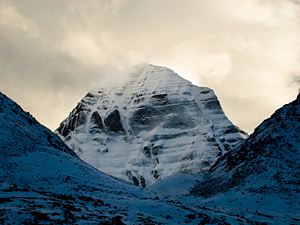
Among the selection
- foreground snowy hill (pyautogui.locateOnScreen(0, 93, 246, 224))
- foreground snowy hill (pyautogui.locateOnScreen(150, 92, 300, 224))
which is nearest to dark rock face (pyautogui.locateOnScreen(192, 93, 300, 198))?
foreground snowy hill (pyautogui.locateOnScreen(150, 92, 300, 224))

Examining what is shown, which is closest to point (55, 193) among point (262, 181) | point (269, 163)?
point (262, 181)

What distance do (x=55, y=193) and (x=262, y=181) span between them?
33402 millimetres

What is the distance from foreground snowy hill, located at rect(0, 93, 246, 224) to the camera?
30513mm

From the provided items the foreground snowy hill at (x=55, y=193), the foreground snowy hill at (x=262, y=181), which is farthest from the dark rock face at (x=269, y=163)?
the foreground snowy hill at (x=55, y=193)

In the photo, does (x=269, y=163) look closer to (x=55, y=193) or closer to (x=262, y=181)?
(x=262, y=181)

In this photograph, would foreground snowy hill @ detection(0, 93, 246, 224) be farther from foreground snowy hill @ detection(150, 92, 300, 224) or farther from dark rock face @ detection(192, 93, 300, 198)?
dark rock face @ detection(192, 93, 300, 198)

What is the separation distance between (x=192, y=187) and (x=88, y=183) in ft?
127

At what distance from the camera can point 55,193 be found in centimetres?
4319

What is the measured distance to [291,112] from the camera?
82375 millimetres

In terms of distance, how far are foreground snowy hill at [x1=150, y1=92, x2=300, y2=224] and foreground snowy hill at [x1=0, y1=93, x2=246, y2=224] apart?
373 inches

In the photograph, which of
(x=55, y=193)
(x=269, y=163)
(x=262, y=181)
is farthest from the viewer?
(x=269, y=163)

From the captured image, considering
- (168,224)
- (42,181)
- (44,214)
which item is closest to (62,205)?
(44,214)

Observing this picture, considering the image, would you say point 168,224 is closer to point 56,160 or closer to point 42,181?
point 42,181

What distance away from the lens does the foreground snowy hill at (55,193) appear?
3051 cm
